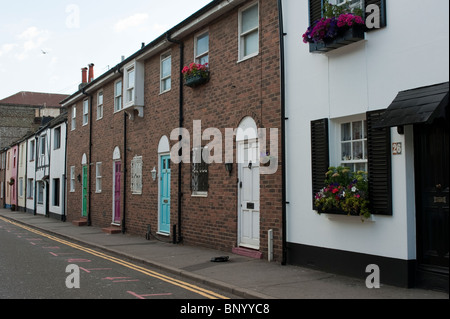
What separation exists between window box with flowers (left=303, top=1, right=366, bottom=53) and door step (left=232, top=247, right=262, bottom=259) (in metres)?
4.60

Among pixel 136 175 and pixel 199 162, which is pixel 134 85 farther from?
pixel 199 162

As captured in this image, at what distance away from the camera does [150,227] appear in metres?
15.6

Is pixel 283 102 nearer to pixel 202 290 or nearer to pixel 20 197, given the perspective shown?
pixel 202 290

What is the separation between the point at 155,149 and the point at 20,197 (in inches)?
1080

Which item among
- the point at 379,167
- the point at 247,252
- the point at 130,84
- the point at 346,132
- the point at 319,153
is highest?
the point at 130,84

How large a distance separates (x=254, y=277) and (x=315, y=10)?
529 centimetres

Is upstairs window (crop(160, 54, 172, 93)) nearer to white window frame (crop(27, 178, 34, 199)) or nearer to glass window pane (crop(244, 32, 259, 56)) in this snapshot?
glass window pane (crop(244, 32, 259, 56))

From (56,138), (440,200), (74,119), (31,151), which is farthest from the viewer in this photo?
(31,151)

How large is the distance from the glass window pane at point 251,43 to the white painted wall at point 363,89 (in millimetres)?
1269

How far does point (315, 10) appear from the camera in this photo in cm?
902

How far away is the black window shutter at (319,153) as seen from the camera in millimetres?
8719

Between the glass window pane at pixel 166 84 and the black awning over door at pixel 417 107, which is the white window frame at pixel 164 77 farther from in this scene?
the black awning over door at pixel 417 107

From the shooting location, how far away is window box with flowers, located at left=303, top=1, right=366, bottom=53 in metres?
7.93

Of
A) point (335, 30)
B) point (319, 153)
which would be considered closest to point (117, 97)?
point (319, 153)
